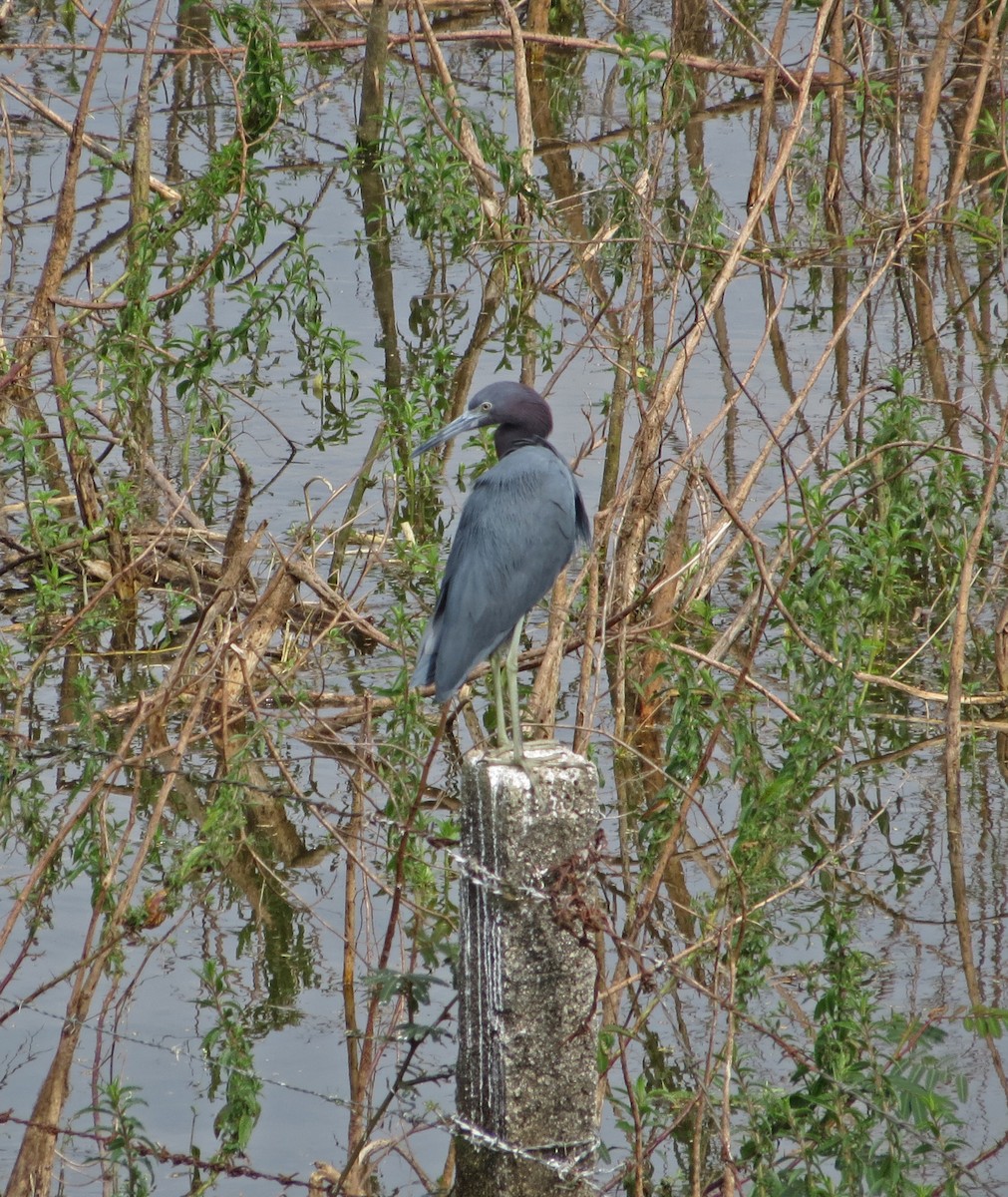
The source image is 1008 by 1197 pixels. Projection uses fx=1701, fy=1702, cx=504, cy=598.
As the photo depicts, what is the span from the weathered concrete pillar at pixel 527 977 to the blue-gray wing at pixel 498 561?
746mm

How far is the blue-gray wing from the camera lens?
3.74m

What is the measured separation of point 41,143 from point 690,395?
5.01 meters

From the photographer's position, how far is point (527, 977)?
2963mm

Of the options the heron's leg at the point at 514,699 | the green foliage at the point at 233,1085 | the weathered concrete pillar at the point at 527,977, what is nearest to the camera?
the weathered concrete pillar at the point at 527,977

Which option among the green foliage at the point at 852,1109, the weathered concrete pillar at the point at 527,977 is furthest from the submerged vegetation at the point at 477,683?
the weathered concrete pillar at the point at 527,977

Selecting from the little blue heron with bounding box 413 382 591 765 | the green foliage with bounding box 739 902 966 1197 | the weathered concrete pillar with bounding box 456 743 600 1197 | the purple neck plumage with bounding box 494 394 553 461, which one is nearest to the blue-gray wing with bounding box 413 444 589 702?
the little blue heron with bounding box 413 382 591 765

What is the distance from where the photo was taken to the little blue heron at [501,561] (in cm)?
374

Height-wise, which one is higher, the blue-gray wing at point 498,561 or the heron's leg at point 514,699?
the blue-gray wing at point 498,561

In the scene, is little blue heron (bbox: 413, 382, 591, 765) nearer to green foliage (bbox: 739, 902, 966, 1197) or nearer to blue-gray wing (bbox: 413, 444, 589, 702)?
blue-gray wing (bbox: 413, 444, 589, 702)

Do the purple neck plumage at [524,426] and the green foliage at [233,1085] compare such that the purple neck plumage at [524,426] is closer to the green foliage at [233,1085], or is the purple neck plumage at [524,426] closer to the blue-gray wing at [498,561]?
the blue-gray wing at [498,561]

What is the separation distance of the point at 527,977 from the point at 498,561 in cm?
112

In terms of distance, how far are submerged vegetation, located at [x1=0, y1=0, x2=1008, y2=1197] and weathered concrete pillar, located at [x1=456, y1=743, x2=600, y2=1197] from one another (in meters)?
0.15

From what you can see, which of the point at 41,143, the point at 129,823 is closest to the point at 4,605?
the point at 129,823

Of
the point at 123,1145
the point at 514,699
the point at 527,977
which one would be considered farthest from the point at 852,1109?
the point at 123,1145
